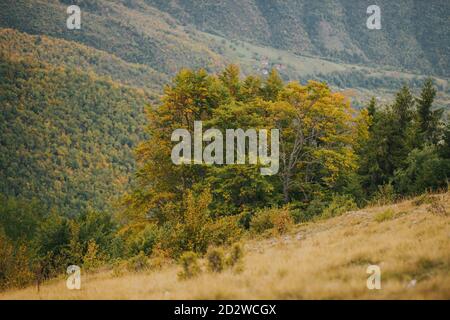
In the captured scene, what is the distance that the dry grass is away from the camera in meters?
7.68

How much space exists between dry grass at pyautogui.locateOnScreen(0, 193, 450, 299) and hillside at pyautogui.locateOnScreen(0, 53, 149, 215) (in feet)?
266

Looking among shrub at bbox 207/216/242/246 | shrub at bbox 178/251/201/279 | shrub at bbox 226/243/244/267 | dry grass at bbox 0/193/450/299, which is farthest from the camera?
shrub at bbox 207/216/242/246

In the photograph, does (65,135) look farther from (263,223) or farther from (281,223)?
(281,223)

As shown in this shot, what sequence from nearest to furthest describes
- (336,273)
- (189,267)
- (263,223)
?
(336,273) → (189,267) → (263,223)

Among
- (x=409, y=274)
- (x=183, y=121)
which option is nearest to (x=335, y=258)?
(x=409, y=274)

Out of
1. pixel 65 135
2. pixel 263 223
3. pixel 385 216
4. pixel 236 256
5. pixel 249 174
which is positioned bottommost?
pixel 263 223

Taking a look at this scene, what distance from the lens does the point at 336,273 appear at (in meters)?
8.74

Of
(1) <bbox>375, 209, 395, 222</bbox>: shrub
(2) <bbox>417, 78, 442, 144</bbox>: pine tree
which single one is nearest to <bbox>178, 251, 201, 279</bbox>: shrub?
(1) <bbox>375, 209, 395, 222</bbox>: shrub

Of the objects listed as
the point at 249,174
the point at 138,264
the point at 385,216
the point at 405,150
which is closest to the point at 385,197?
the point at 249,174

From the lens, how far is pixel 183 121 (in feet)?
88.7

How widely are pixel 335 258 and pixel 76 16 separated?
73.5 feet

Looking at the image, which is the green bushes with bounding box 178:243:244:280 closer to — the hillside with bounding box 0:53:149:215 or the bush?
the bush

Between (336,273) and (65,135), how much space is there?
119562 millimetres

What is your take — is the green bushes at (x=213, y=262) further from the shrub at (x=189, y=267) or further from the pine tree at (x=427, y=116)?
the pine tree at (x=427, y=116)
